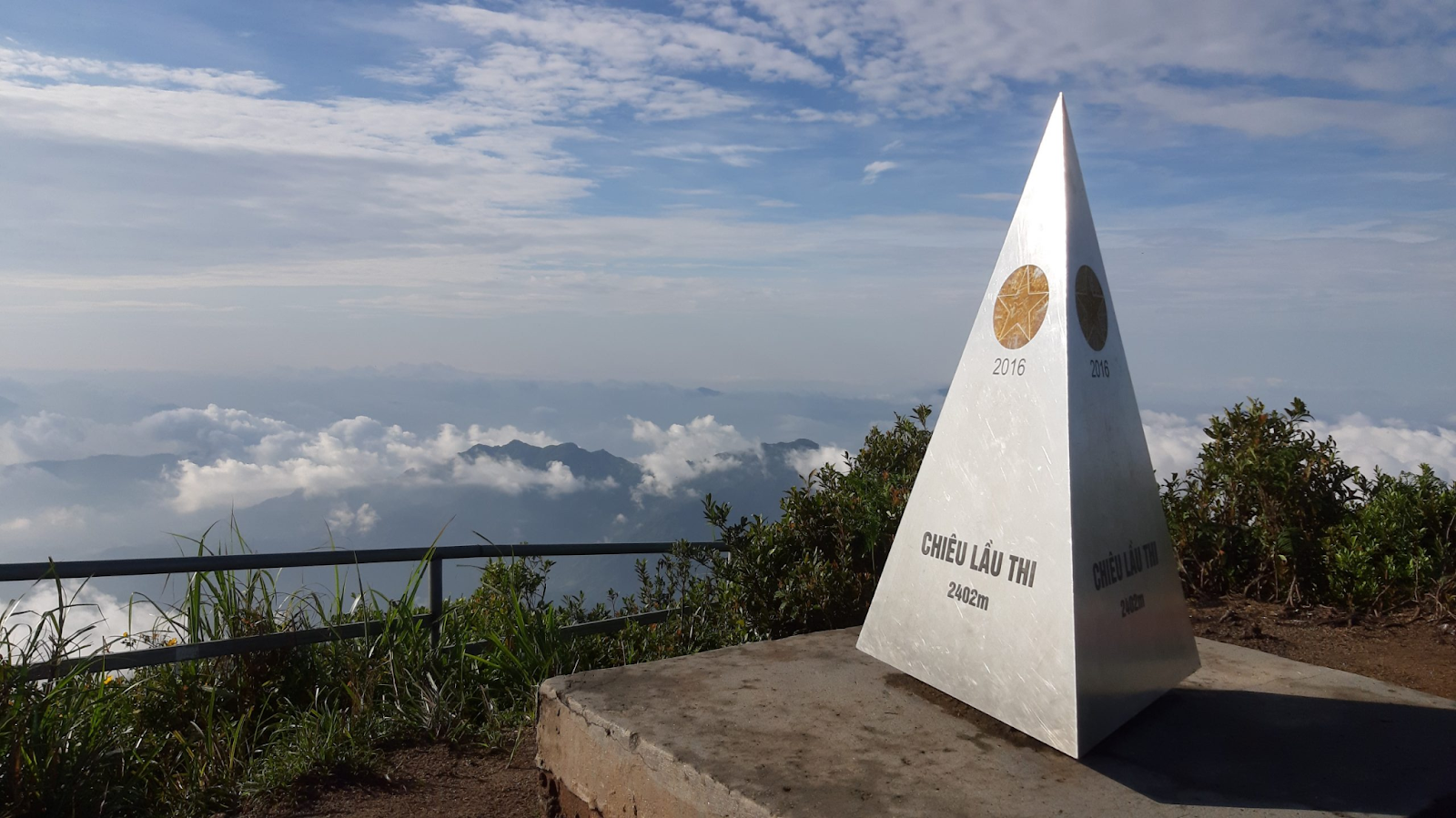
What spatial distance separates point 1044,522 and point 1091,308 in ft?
2.88

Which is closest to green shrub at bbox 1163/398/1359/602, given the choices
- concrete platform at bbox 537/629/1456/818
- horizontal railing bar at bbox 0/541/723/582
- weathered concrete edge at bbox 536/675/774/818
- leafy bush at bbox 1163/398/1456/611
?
leafy bush at bbox 1163/398/1456/611

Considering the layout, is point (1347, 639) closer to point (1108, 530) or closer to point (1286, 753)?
point (1286, 753)

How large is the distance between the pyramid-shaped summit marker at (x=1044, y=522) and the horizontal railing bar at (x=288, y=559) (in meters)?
2.31

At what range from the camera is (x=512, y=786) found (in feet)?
14.1

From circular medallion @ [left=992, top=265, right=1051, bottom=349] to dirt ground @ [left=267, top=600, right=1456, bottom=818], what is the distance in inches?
110

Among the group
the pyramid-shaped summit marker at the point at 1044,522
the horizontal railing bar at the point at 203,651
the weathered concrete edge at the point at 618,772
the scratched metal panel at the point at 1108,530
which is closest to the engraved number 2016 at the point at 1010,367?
the pyramid-shaped summit marker at the point at 1044,522

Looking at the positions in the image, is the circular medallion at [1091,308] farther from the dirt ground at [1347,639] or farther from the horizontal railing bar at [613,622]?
the horizontal railing bar at [613,622]

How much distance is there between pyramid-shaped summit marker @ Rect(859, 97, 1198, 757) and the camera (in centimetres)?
333

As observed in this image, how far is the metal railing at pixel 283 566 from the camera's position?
4.28 m

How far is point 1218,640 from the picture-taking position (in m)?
5.55

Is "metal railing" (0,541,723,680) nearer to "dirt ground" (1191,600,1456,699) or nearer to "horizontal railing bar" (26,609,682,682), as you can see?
"horizontal railing bar" (26,609,682,682)

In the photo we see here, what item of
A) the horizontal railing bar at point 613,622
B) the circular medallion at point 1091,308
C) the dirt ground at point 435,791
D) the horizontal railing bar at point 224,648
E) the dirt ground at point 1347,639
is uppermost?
the circular medallion at point 1091,308

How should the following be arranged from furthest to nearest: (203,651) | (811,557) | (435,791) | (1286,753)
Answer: (811,557) < (203,651) < (435,791) < (1286,753)

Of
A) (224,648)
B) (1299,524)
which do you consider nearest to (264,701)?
(224,648)
